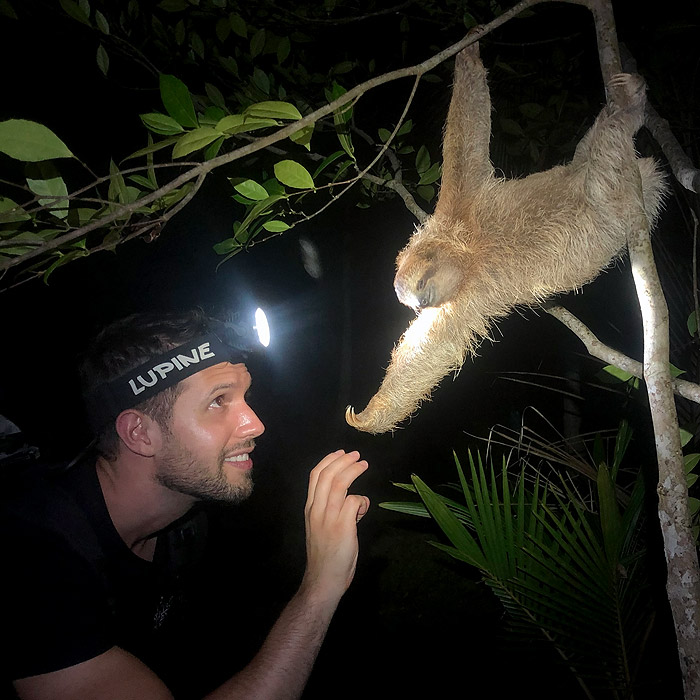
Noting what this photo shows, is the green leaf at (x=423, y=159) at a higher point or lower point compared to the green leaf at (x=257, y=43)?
lower

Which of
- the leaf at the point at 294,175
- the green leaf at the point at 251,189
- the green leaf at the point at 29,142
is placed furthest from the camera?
the green leaf at the point at 251,189

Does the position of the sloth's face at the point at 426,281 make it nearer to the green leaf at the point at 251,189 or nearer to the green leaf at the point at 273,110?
the green leaf at the point at 251,189

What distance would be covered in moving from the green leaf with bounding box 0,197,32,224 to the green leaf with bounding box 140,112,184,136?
0.30 m

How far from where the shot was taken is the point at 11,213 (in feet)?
2.51

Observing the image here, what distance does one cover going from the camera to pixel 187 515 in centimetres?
240

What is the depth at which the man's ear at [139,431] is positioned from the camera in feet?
6.73

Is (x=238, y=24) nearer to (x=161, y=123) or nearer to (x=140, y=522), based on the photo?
(x=161, y=123)

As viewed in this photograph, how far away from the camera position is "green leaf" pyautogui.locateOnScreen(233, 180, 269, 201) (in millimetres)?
1318

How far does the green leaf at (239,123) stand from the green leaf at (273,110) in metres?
0.01

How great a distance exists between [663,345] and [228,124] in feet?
4.15

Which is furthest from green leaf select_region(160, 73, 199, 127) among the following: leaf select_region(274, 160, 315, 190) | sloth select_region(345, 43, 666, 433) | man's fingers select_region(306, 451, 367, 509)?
man's fingers select_region(306, 451, 367, 509)

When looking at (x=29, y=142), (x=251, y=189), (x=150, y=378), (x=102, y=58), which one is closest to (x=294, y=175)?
(x=251, y=189)

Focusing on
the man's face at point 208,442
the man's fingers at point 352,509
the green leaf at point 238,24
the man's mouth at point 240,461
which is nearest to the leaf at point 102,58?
the green leaf at point 238,24

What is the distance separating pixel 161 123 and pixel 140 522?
6.10ft
